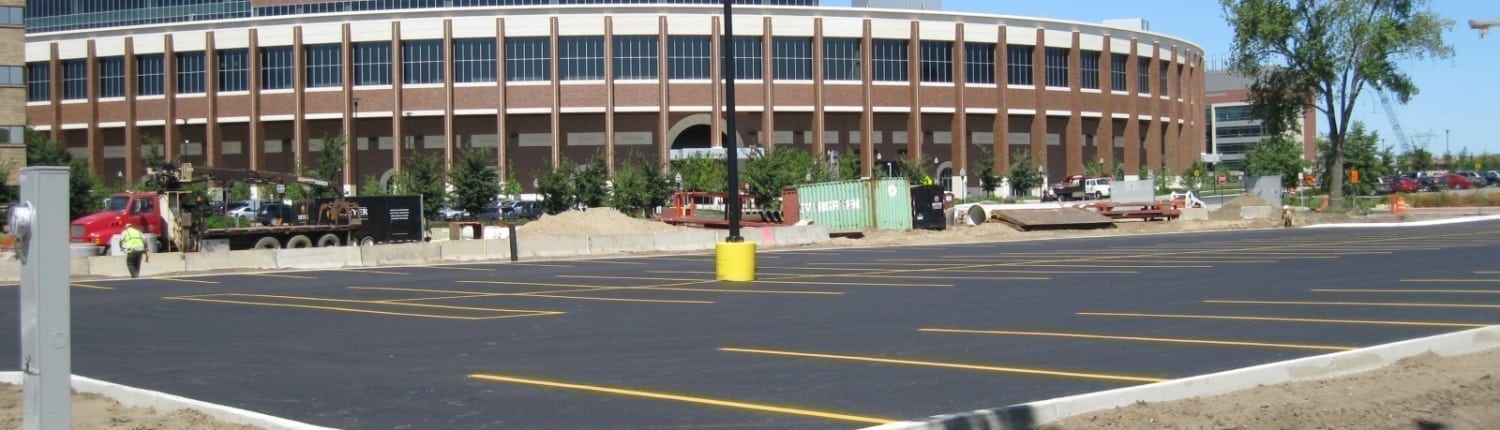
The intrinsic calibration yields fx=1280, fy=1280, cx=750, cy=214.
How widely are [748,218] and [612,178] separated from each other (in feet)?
67.4

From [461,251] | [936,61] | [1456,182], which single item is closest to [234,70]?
[936,61]

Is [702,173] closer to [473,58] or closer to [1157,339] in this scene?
[473,58]

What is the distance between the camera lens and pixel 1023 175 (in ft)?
275

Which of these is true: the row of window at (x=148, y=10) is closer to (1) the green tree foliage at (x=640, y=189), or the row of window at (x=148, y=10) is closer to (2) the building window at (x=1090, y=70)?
(1) the green tree foliage at (x=640, y=189)

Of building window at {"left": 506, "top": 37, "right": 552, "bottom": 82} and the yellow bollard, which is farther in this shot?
building window at {"left": 506, "top": 37, "right": 552, "bottom": 82}

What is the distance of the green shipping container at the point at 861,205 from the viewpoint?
48969 mm

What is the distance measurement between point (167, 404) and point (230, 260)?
2492 cm

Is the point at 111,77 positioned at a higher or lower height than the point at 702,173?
higher

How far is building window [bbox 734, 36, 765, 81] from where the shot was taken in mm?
78438

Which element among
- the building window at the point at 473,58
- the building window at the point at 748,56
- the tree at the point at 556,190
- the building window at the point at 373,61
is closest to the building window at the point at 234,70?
the building window at the point at 373,61

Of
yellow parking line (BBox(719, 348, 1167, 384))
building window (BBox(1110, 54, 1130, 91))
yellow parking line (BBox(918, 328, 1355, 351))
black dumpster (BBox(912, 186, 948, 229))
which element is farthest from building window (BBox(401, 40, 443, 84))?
yellow parking line (BBox(719, 348, 1167, 384))

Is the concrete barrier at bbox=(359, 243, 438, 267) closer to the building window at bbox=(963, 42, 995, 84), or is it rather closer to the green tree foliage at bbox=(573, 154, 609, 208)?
the green tree foliage at bbox=(573, 154, 609, 208)

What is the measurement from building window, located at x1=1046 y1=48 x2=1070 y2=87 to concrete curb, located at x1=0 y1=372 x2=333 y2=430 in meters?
80.0

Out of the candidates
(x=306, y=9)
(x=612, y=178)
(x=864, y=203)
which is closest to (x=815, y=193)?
(x=864, y=203)
